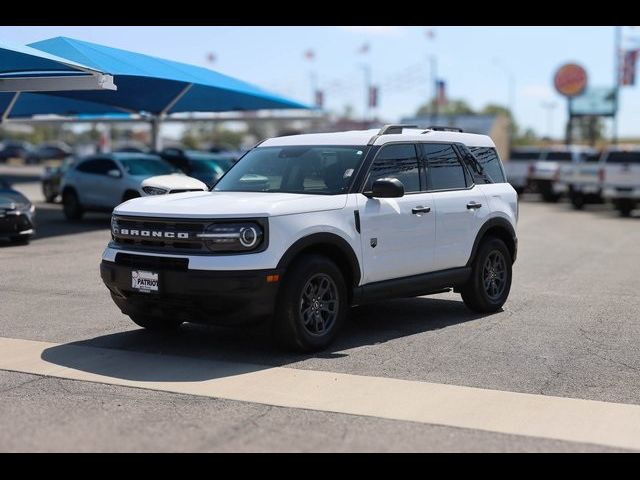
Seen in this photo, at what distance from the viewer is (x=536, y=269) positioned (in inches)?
525

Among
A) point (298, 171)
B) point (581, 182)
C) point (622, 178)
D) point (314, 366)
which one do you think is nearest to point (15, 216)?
point (298, 171)

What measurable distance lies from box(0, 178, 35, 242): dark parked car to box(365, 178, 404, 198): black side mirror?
9.34m

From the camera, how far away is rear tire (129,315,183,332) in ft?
26.3

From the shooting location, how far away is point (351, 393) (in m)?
6.15

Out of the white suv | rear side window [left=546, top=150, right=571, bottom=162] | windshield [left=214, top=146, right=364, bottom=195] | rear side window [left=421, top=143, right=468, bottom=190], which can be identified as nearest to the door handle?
the white suv

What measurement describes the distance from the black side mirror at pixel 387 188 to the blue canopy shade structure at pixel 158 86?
9496 mm

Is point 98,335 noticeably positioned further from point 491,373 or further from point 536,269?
point 536,269

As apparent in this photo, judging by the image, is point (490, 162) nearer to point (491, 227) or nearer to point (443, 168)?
point (491, 227)

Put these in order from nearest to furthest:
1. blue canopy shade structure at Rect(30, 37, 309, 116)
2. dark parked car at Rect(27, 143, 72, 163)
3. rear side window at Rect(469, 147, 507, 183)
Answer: rear side window at Rect(469, 147, 507, 183) < blue canopy shade structure at Rect(30, 37, 309, 116) < dark parked car at Rect(27, 143, 72, 163)

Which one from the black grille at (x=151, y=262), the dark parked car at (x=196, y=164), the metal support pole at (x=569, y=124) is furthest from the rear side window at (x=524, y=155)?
the black grille at (x=151, y=262)

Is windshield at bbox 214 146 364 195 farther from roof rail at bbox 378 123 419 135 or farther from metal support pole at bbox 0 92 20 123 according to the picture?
metal support pole at bbox 0 92 20 123

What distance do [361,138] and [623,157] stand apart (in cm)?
2006

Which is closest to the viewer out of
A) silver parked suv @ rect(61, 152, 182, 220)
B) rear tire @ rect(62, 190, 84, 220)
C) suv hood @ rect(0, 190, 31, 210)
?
suv hood @ rect(0, 190, 31, 210)
